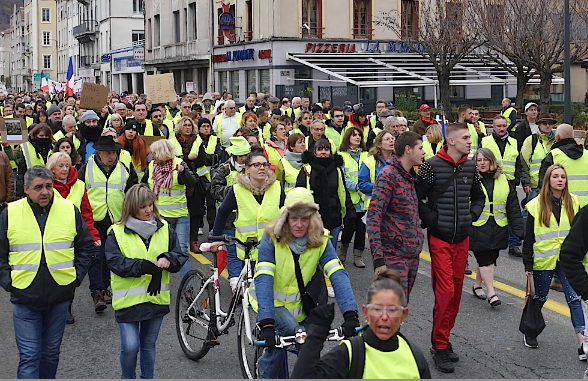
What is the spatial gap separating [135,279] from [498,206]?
454cm

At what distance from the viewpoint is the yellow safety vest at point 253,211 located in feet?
23.7

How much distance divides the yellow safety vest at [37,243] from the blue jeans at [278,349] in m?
1.61

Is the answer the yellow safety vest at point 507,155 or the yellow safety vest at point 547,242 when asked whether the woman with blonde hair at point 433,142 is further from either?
the yellow safety vest at point 547,242

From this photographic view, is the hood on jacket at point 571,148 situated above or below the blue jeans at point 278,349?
above

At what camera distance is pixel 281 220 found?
505 centimetres

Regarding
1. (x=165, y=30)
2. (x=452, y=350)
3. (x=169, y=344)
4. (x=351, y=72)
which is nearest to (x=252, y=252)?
(x=169, y=344)

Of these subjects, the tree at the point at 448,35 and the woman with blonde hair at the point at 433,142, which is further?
the tree at the point at 448,35

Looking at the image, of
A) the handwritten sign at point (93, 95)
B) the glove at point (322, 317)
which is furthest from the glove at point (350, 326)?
the handwritten sign at point (93, 95)

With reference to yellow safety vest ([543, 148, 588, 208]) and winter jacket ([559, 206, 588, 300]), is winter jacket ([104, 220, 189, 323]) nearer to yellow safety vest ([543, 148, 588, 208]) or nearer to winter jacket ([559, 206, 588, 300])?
winter jacket ([559, 206, 588, 300])

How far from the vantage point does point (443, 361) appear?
667cm

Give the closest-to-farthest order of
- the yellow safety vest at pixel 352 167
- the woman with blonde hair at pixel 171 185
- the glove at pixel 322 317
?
the glove at pixel 322 317, the woman with blonde hair at pixel 171 185, the yellow safety vest at pixel 352 167

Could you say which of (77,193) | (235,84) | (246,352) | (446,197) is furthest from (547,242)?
(235,84)

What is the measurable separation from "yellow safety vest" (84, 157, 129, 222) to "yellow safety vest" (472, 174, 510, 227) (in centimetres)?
375

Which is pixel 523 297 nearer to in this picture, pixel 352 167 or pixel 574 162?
pixel 574 162
